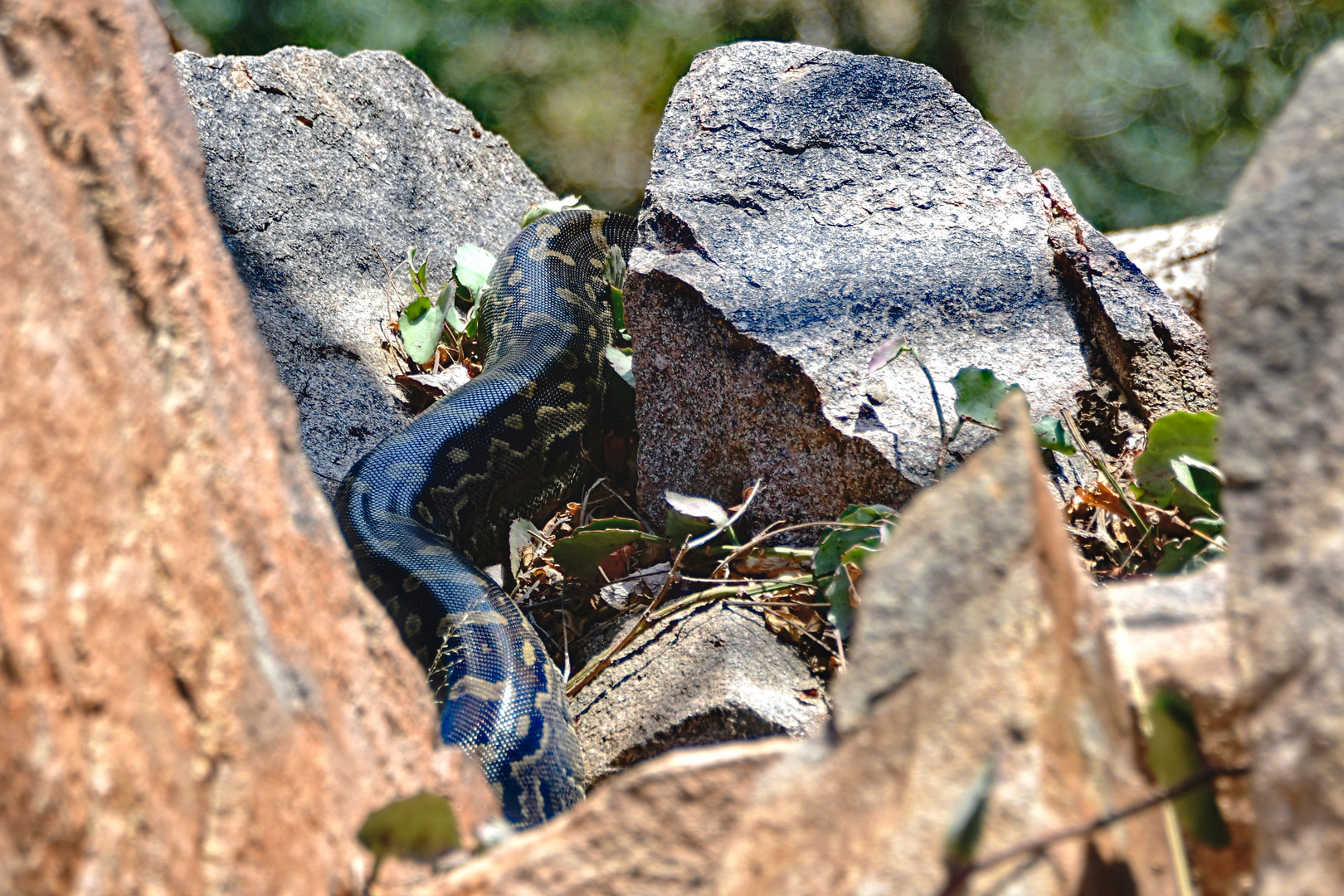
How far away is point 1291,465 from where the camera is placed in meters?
0.77

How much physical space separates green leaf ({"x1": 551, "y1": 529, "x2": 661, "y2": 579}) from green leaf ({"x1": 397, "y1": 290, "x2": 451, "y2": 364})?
4.65 ft

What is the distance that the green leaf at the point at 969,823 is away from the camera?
74 cm

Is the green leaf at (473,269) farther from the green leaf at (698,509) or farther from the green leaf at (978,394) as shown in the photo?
the green leaf at (978,394)

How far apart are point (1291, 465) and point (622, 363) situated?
94.9 inches

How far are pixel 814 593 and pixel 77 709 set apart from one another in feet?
5.72

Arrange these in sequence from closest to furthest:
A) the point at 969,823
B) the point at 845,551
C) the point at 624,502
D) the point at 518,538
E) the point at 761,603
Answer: the point at 969,823, the point at 845,551, the point at 761,603, the point at 518,538, the point at 624,502

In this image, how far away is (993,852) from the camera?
0.78 metres

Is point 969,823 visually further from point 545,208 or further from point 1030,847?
point 545,208

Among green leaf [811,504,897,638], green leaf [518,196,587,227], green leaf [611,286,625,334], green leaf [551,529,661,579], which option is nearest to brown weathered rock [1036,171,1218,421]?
green leaf [811,504,897,638]

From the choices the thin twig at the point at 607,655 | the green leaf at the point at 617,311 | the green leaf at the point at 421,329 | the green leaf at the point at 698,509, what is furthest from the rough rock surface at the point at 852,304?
the green leaf at the point at 421,329

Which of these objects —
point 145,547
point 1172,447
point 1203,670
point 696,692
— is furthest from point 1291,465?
point 696,692

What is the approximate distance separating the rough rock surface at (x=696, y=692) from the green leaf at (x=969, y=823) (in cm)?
123

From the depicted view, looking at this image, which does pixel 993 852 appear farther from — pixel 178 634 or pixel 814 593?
pixel 814 593

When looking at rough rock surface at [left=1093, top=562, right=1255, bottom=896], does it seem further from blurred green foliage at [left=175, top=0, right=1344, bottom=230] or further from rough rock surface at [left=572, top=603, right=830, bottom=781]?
blurred green foliage at [left=175, top=0, right=1344, bottom=230]
